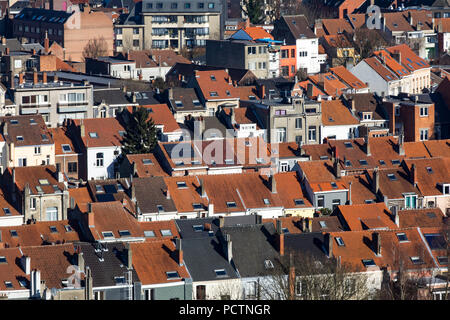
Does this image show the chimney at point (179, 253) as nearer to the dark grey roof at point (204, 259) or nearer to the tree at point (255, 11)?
the dark grey roof at point (204, 259)

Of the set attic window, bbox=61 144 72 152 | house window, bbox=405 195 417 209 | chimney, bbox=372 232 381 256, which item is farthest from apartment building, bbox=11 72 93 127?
chimney, bbox=372 232 381 256

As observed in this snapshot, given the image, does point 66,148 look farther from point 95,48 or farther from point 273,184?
point 95,48

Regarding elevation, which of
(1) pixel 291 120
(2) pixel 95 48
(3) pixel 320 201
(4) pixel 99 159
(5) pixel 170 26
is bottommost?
(3) pixel 320 201

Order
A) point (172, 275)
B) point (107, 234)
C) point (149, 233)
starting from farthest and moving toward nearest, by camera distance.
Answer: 1. point (149, 233)
2. point (107, 234)
3. point (172, 275)

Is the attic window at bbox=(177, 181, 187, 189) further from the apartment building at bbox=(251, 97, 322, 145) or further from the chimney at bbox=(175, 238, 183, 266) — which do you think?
the apartment building at bbox=(251, 97, 322, 145)

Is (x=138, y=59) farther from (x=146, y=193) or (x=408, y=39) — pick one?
(x=146, y=193)

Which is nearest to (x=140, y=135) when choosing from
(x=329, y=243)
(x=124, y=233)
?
(x=124, y=233)

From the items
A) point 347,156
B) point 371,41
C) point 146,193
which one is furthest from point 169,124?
point 371,41
